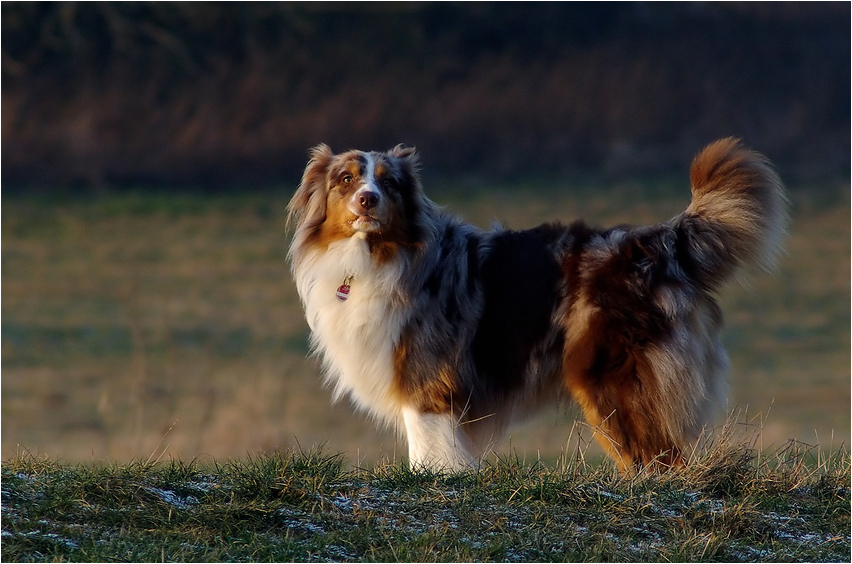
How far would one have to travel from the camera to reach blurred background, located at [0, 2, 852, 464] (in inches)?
1037

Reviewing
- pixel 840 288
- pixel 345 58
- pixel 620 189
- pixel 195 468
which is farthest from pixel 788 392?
pixel 195 468

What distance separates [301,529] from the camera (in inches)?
223

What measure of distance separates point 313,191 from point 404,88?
23875 mm

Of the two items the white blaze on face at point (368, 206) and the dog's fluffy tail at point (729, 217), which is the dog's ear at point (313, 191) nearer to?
the white blaze on face at point (368, 206)

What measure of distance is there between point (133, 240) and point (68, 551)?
947 inches

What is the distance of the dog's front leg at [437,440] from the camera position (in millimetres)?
7160

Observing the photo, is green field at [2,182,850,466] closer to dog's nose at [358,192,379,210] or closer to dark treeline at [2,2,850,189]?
dark treeline at [2,2,850,189]

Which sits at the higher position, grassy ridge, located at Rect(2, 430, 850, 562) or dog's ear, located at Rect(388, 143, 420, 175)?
dog's ear, located at Rect(388, 143, 420, 175)

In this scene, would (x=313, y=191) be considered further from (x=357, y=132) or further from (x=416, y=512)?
(x=357, y=132)

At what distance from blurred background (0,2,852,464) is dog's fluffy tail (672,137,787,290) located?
56.1ft

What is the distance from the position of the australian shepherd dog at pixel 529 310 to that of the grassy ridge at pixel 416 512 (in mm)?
587

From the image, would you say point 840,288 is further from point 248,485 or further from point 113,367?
point 248,485

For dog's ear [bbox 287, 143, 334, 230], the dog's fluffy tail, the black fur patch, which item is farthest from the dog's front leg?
the dog's fluffy tail

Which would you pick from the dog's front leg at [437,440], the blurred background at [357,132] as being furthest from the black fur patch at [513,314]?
the blurred background at [357,132]
